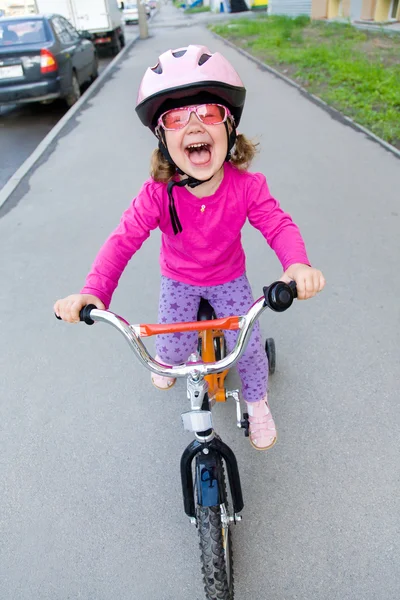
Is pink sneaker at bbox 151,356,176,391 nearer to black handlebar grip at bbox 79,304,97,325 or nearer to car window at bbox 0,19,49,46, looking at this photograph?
black handlebar grip at bbox 79,304,97,325

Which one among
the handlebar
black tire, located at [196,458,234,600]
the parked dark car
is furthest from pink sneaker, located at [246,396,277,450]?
the parked dark car

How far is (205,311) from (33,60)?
7.32m

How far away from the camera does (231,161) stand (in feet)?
6.73

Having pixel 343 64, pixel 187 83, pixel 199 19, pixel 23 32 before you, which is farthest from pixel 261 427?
pixel 199 19

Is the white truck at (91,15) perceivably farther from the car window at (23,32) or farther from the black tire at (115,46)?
the car window at (23,32)

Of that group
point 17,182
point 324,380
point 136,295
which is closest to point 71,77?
point 17,182

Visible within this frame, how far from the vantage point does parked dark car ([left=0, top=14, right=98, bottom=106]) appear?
A: 7758 mm

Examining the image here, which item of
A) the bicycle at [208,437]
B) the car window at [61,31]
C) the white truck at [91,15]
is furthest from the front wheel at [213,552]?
the white truck at [91,15]

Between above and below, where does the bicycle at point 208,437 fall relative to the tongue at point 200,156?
below

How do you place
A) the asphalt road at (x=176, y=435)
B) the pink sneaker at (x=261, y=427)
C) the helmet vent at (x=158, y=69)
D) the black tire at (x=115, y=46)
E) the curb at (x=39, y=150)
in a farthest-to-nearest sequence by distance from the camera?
1. the black tire at (x=115, y=46)
2. the curb at (x=39, y=150)
3. the pink sneaker at (x=261, y=427)
4. the asphalt road at (x=176, y=435)
5. the helmet vent at (x=158, y=69)

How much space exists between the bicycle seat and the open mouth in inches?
28.5

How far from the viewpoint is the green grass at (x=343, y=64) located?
7.11 m

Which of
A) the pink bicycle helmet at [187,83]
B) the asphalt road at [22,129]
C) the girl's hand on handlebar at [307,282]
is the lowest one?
the asphalt road at [22,129]

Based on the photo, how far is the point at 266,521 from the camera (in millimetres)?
2133
